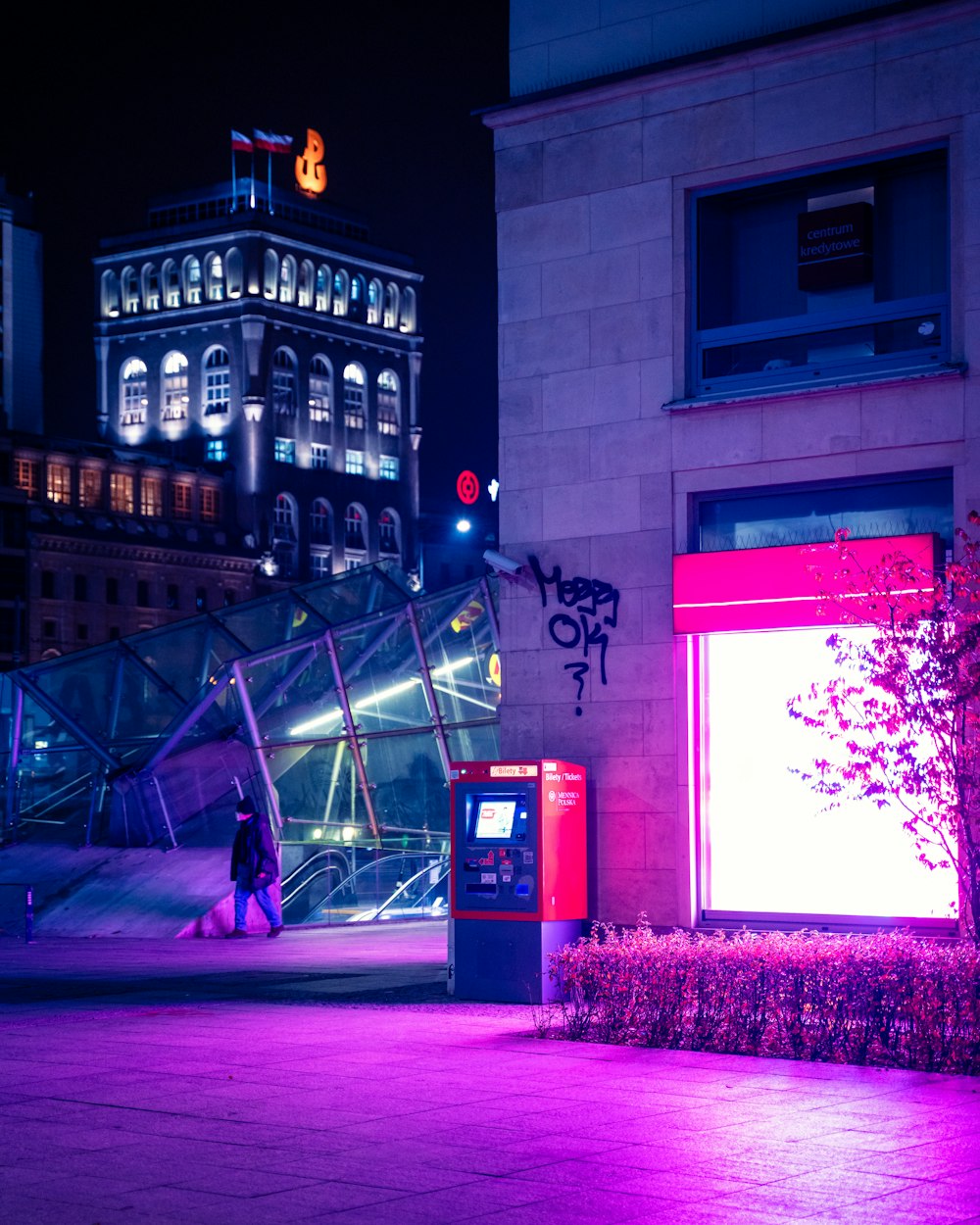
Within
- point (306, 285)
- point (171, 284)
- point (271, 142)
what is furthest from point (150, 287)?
point (271, 142)

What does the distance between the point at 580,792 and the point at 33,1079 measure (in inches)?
250

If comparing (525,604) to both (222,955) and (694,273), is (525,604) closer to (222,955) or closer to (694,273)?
(694,273)

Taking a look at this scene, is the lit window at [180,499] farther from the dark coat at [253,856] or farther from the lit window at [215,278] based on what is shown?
the dark coat at [253,856]

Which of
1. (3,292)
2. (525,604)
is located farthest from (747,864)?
(3,292)

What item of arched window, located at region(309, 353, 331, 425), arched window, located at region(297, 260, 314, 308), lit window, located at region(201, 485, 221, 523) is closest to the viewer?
lit window, located at region(201, 485, 221, 523)

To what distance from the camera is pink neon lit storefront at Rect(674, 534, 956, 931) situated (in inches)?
625

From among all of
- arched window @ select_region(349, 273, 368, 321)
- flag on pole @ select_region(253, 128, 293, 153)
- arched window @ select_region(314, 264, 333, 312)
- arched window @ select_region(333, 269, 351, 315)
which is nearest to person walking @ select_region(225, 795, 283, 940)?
arched window @ select_region(314, 264, 333, 312)

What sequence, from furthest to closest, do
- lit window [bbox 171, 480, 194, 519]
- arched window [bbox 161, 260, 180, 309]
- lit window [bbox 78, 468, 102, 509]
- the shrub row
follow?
1. arched window [bbox 161, 260, 180, 309]
2. lit window [bbox 171, 480, 194, 519]
3. lit window [bbox 78, 468, 102, 509]
4. the shrub row

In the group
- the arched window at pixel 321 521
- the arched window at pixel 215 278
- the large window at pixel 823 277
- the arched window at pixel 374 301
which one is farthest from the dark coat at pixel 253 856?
the arched window at pixel 374 301

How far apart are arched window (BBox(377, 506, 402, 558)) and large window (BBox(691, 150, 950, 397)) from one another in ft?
495

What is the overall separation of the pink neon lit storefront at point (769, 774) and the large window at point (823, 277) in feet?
5.91

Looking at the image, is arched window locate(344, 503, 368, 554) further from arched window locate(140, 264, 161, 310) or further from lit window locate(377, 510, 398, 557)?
arched window locate(140, 264, 161, 310)

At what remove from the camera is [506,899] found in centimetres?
1612

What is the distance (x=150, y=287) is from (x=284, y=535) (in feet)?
89.5
